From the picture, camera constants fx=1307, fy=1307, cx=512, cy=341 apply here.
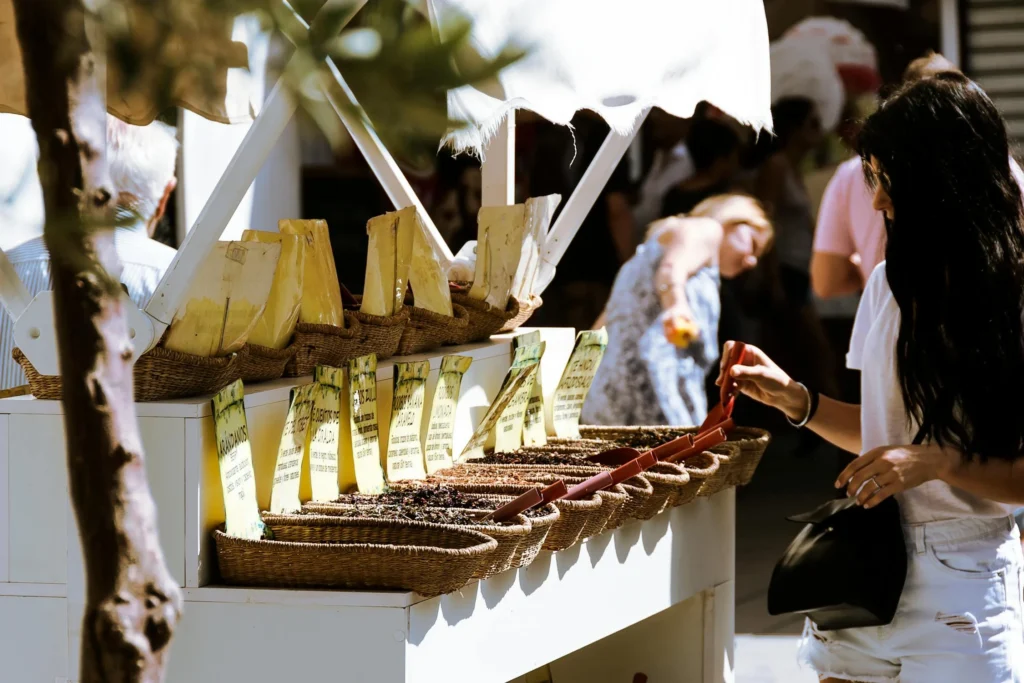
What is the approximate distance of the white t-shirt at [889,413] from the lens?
2057mm

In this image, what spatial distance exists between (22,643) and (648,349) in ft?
9.26

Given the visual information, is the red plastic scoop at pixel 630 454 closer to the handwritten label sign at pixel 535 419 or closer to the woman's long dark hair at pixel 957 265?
the handwritten label sign at pixel 535 419

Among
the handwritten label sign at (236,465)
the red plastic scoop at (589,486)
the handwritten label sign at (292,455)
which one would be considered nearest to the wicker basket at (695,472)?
the red plastic scoop at (589,486)

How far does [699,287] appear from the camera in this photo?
14.6 feet

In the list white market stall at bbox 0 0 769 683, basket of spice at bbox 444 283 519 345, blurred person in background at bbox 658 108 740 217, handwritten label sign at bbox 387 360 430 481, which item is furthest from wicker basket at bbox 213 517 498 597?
blurred person in background at bbox 658 108 740 217

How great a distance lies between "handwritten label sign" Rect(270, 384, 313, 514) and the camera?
186 cm

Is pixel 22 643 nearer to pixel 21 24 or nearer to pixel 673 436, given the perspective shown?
pixel 21 24

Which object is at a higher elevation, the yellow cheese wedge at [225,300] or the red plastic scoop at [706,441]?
the yellow cheese wedge at [225,300]

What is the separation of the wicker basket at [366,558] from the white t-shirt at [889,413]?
2.51 ft

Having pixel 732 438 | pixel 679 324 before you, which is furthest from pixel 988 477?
pixel 679 324

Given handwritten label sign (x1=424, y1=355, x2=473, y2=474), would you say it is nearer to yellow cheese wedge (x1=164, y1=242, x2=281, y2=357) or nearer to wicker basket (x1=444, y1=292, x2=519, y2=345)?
wicker basket (x1=444, y1=292, x2=519, y2=345)

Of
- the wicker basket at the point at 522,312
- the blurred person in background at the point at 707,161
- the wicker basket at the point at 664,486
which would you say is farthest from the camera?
the blurred person in background at the point at 707,161

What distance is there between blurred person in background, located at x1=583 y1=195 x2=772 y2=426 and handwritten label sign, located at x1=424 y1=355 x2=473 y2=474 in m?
1.97

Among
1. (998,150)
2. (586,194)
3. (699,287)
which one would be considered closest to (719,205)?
(699,287)
